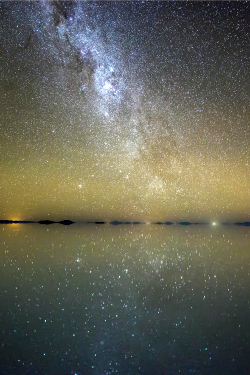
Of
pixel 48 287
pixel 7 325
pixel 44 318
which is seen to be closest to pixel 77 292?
pixel 48 287

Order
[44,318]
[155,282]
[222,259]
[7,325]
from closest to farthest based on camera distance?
[7,325], [44,318], [155,282], [222,259]

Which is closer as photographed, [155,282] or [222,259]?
[155,282]

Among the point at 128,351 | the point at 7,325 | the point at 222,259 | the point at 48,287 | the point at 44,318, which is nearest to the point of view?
the point at 128,351

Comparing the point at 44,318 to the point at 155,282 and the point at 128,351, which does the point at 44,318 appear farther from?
the point at 155,282

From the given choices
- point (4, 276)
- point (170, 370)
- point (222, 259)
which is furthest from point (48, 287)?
point (222, 259)

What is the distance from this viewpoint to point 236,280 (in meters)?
5.99

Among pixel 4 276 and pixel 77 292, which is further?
pixel 4 276

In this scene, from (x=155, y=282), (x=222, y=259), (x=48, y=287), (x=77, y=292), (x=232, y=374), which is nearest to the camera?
(x=232, y=374)

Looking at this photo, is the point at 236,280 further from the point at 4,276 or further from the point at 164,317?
the point at 4,276

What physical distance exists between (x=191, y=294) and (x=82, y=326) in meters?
2.10

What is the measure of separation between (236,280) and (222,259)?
2.95m

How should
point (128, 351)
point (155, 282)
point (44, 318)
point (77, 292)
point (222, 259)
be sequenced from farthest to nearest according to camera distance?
point (222, 259) < point (155, 282) < point (77, 292) < point (44, 318) < point (128, 351)

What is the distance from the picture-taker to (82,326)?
139 inches

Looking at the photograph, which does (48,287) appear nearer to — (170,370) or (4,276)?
(4,276)
